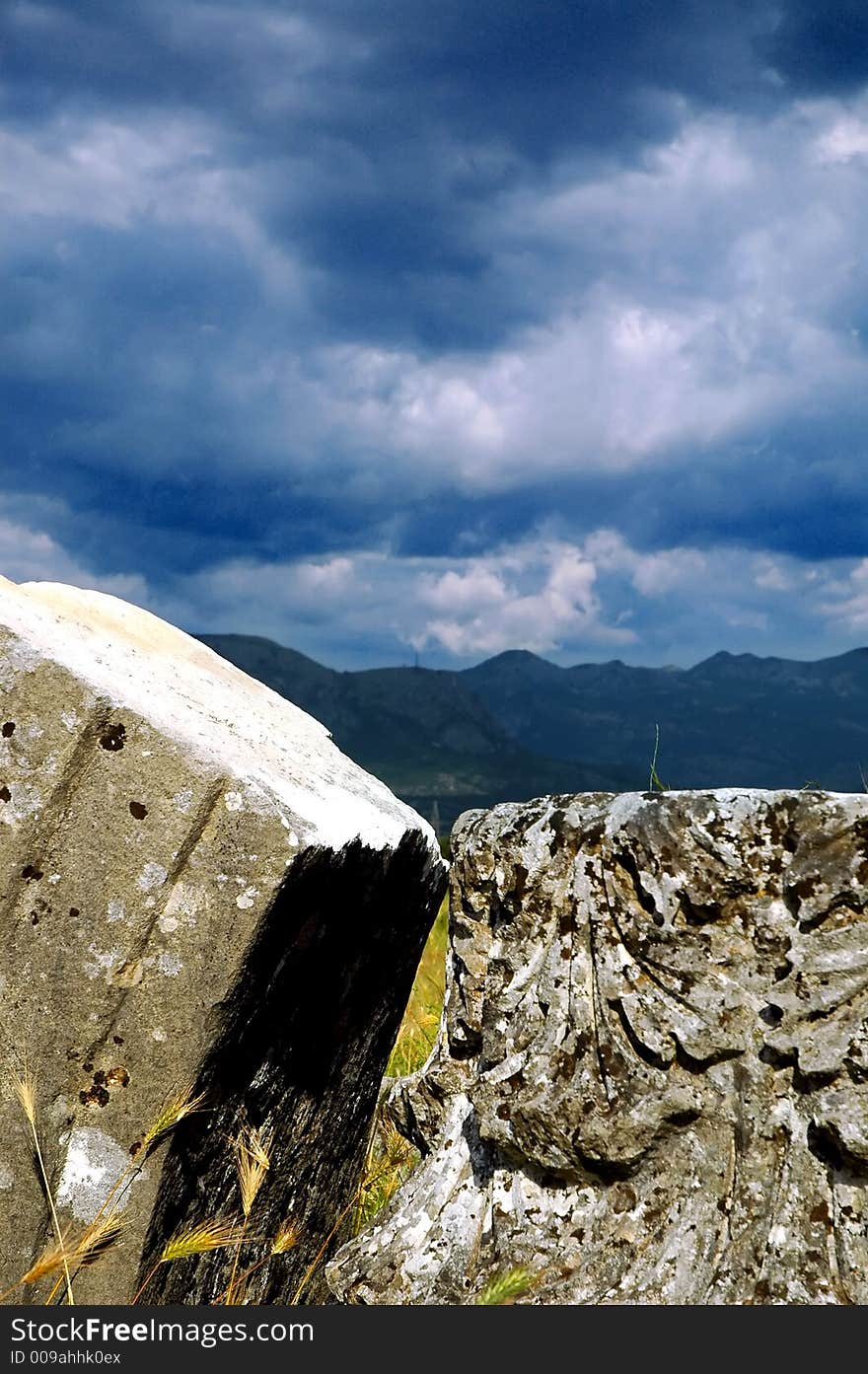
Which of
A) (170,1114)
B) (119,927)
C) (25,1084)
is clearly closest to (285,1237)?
(170,1114)

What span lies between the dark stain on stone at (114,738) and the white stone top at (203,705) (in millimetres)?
78

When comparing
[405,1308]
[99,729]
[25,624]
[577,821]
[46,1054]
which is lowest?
[405,1308]

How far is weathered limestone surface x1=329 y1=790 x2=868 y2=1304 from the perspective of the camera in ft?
9.81

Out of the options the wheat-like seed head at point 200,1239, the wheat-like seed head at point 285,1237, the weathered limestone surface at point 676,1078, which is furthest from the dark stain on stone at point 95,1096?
the wheat-like seed head at point 285,1237

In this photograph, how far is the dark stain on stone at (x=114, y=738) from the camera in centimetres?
339

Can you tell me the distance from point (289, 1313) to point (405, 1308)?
0.35 metres

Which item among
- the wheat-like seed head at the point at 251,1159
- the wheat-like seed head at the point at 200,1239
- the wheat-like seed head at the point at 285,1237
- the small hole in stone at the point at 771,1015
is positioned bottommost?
the wheat-like seed head at the point at 285,1237

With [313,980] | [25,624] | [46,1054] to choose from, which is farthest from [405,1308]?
[25,624]

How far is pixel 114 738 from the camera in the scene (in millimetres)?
3395

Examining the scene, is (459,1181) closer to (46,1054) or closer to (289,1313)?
(289,1313)

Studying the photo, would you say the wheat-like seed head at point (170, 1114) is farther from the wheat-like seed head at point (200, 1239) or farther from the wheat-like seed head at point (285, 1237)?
the wheat-like seed head at point (285, 1237)

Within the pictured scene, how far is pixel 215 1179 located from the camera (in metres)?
3.66

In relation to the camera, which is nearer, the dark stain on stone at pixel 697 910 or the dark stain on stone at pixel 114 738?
the dark stain on stone at pixel 697 910

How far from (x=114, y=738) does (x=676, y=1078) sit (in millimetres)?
2041
